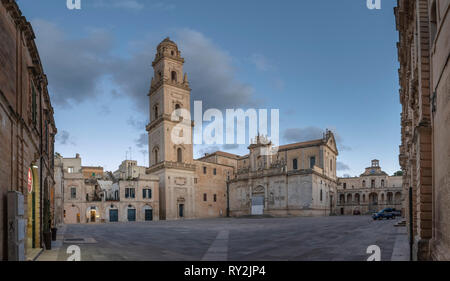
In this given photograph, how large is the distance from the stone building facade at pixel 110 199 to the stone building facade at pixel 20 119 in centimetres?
3823

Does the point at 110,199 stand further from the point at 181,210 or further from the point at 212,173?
the point at 212,173

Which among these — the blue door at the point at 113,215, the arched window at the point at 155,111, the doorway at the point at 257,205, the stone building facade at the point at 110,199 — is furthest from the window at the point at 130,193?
the doorway at the point at 257,205

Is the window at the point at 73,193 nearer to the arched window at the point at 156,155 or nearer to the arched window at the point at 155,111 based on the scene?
the arched window at the point at 156,155

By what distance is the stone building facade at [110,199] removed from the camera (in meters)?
52.7

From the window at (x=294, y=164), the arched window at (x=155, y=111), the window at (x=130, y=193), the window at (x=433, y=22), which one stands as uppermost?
the arched window at (x=155, y=111)

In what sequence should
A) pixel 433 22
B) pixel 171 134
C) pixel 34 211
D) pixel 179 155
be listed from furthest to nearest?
1. pixel 179 155
2. pixel 171 134
3. pixel 34 211
4. pixel 433 22

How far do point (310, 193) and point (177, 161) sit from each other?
71.2ft

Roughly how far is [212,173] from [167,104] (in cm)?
1666

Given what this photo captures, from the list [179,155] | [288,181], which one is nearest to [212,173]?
[179,155]

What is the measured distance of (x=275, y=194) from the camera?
63094mm

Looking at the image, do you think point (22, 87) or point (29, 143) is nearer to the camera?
point (22, 87)

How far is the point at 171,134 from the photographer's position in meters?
59.8
